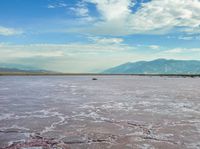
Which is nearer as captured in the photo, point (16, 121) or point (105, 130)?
point (105, 130)

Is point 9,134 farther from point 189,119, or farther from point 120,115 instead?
point 189,119

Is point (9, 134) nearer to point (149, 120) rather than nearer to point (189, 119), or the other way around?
point (149, 120)

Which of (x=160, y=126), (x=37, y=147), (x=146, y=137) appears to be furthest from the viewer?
(x=160, y=126)

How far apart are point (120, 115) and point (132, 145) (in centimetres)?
960

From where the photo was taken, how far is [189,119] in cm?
2152

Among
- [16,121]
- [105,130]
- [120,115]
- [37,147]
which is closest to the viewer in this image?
[37,147]

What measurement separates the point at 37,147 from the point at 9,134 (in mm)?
3824

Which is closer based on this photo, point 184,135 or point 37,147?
point 37,147

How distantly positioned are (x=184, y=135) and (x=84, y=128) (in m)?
6.97

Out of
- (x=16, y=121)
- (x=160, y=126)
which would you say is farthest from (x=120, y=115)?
(x=16, y=121)

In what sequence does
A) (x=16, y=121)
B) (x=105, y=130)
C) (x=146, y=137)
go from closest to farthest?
(x=146, y=137) → (x=105, y=130) → (x=16, y=121)

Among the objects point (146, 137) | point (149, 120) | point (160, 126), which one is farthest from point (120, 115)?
point (146, 137)

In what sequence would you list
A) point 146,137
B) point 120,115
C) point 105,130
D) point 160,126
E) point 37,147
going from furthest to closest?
point 120,115
point 160,126
point 105,130
point 146,137
point 37,147

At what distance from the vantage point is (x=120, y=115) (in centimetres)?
2342
